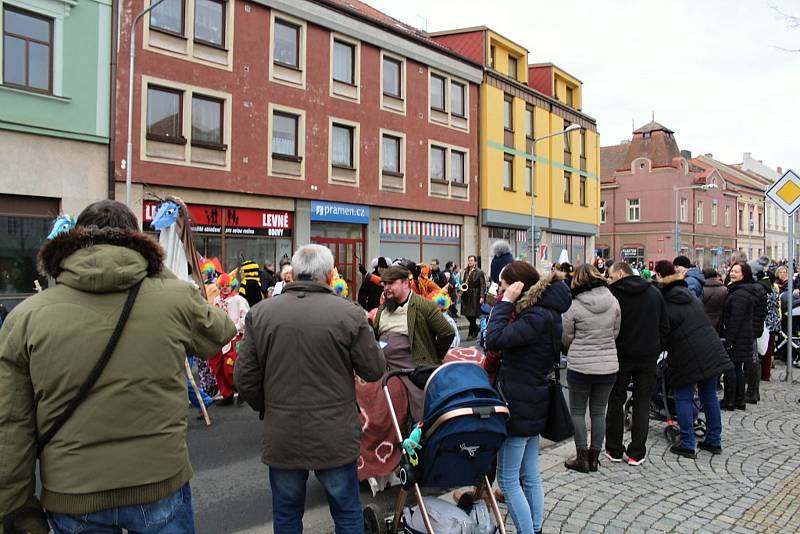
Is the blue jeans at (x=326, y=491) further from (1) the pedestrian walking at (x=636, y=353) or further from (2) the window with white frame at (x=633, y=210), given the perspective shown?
(2) the window with white frame at (x=633, y=210)

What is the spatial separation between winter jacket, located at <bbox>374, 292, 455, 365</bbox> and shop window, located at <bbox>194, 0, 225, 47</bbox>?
16.5m

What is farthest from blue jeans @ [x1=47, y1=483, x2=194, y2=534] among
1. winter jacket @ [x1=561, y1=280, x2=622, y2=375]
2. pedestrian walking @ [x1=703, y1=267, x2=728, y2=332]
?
pedestrian walking @ [x1=703, y1=267, x2=728, y2=332]

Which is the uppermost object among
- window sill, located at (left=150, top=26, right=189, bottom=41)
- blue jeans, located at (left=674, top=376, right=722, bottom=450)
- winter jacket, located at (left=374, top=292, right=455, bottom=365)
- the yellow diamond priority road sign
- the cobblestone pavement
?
window sill, located at (left=150, top=26, right=189, bottom=41)

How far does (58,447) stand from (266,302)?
1.24 m

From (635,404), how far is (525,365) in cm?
225

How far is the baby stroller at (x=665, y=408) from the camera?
6680 mm

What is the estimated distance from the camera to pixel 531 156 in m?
32.6

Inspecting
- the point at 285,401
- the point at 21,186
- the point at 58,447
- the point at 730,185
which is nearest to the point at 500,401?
the point at 285,401

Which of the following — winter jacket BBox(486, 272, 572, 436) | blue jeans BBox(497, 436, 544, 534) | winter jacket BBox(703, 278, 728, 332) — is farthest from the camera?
winter jacket BBox(703, 278, 728, 332)

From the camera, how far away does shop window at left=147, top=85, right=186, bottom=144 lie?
18.0 meters

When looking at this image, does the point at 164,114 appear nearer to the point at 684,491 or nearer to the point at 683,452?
the point at 683,452

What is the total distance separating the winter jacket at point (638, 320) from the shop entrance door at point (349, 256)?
17985 mm

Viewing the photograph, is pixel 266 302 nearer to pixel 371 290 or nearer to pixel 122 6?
pixel 371 290

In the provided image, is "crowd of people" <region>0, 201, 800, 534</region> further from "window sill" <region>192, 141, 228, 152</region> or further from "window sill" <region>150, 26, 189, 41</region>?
"window sill" <region>150, 26, 189, 41</region>
